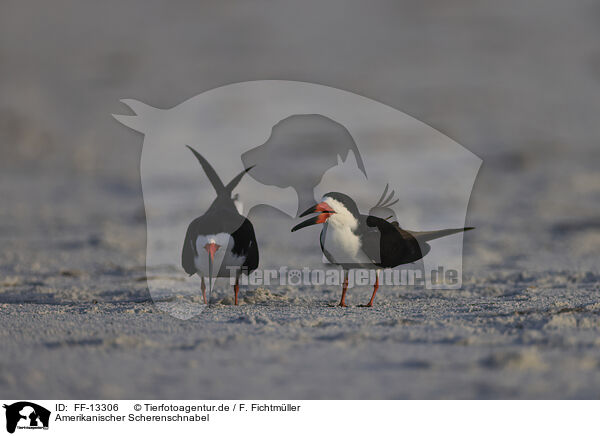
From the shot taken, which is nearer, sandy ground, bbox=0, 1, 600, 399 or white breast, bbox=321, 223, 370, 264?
sandy ground, bbox=0, 1, 600, 399

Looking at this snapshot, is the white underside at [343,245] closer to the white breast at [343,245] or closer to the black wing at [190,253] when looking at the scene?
the white breast at [343,245]

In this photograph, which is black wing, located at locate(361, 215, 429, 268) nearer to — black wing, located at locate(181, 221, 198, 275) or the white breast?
the white breast

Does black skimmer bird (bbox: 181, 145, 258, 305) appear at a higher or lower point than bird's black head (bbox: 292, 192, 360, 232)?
lower

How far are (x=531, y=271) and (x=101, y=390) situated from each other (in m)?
4.65

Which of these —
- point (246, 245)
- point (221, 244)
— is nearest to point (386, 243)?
point (246, 245)

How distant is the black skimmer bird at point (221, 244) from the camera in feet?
15.5

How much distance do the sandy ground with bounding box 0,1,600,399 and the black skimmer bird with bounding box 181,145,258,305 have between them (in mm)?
295

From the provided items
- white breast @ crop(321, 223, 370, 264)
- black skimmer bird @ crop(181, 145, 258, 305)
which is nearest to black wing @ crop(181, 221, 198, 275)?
black skimmer bird @ crop(181, 145, 258, 305)
